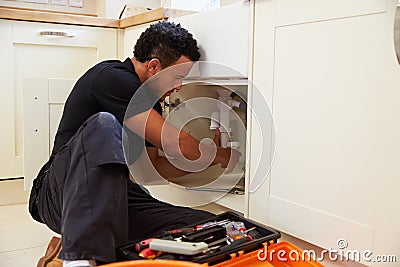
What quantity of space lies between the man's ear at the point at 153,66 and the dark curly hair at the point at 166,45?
0.04 ft

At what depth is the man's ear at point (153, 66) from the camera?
4.61 ft

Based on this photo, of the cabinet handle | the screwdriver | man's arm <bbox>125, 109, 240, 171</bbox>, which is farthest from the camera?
the cabinet handle

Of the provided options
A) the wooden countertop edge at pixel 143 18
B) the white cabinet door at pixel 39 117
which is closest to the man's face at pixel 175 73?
the wooden countertop edge at pixel 143 18

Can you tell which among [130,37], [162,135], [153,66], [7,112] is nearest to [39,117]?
[7,112]

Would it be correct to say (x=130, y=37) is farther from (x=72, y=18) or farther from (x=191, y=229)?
(x=191, y=229)

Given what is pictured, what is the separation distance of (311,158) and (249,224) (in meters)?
0.22

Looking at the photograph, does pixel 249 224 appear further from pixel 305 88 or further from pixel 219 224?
pixel 305 88

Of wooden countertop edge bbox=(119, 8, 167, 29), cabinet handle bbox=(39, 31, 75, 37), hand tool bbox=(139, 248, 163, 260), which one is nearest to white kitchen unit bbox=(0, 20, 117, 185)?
cabinet handle bbox=(39, 31, 75, 37)

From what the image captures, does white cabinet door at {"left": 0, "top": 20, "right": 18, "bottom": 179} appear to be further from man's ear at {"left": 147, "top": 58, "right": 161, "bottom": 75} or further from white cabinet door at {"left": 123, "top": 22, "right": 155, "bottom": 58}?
man's ear at {"left": 147, "top": 58, "right": 161, "bottom": 75}

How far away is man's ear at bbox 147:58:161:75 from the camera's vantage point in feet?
4.61

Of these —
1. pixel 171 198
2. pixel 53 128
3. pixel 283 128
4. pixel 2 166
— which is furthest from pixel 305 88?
pixel 2 166

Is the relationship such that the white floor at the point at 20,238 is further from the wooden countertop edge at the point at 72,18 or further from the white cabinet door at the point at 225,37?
the wooden countertop edge at the point at 72,18

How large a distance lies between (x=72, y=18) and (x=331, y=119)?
1405 millimetres

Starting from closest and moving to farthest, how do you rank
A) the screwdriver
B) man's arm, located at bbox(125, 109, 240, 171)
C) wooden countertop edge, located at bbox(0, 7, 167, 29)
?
the screwdriver → man's arm, located at bbox(125, 109, 240, 171) → wooden countertop edge, located at bbox(0, 7, 167, 29)
